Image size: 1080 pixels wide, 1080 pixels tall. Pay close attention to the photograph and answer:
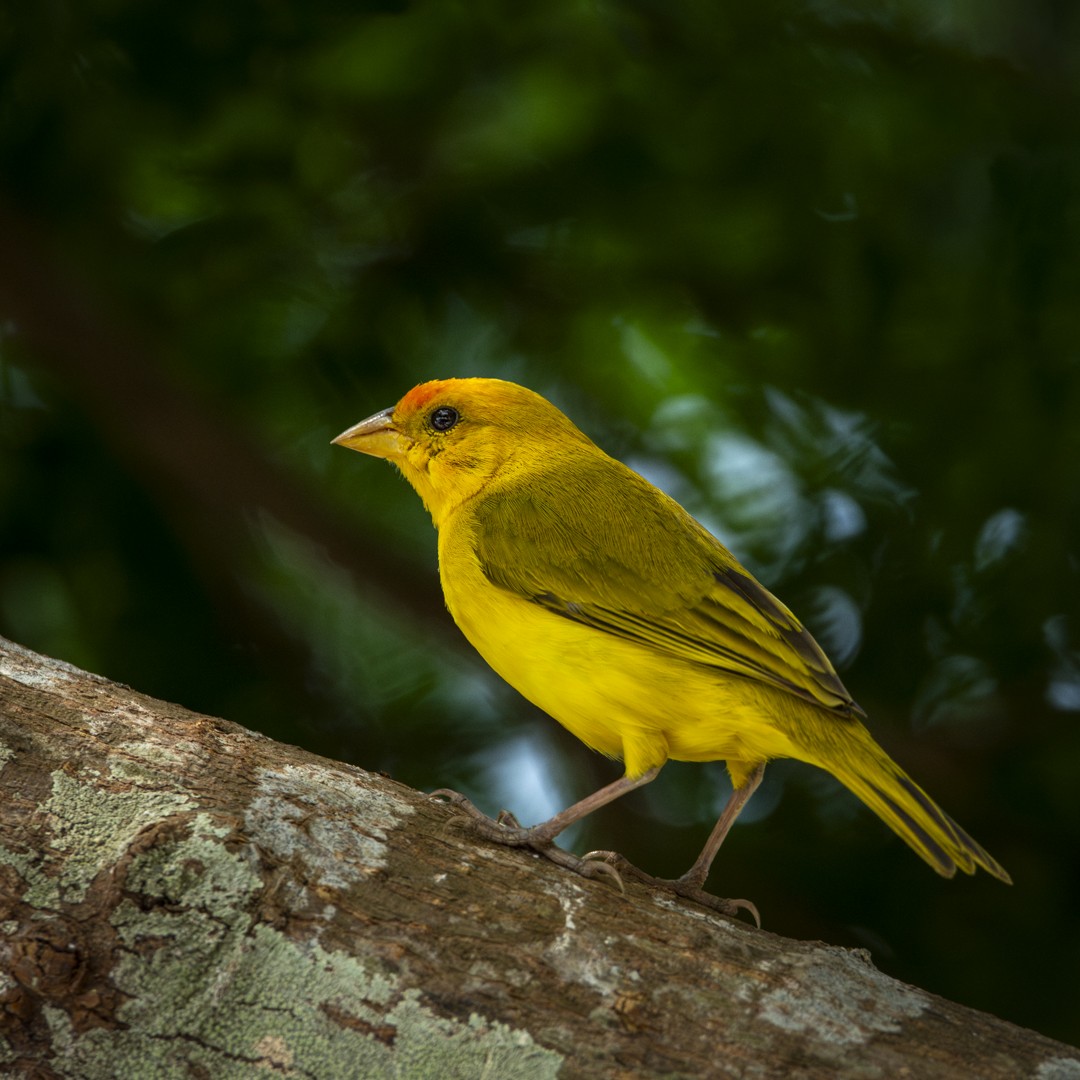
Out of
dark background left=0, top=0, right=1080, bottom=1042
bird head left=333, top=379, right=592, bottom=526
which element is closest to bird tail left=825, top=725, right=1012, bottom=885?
dark background left=0, top=0, right=1080, bottom=1042

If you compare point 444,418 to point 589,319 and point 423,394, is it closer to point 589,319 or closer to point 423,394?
point 423,394

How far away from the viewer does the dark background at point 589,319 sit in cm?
406

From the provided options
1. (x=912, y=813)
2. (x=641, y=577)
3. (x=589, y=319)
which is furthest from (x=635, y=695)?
(x=589, y=319)

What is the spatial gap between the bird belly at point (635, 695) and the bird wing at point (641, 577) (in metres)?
0.04

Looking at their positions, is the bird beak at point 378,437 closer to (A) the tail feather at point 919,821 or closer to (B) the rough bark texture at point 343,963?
(B) the rough bark texture at point 343,963

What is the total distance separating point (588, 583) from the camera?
130 inches

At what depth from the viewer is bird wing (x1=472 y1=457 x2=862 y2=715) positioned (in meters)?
3.14

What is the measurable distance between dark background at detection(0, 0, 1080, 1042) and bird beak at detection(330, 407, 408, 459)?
0.41 metres

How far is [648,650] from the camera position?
3164mm

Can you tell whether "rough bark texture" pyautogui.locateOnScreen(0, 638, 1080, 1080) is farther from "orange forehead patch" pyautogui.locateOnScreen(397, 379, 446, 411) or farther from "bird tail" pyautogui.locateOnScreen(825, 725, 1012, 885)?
"orange forehead patch" pyautogui.locateOnScreen(397, 379, 446, 411)

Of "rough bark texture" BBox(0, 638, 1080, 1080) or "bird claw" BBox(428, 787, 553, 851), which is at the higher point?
"rough bark texture" BBox(0, 638, 1080, 1080)

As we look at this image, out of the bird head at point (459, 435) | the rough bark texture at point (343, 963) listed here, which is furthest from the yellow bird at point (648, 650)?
the rough bark texture at point (343, 963)

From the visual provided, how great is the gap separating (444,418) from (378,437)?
203mm

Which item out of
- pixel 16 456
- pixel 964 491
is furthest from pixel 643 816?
pixel 16 456
